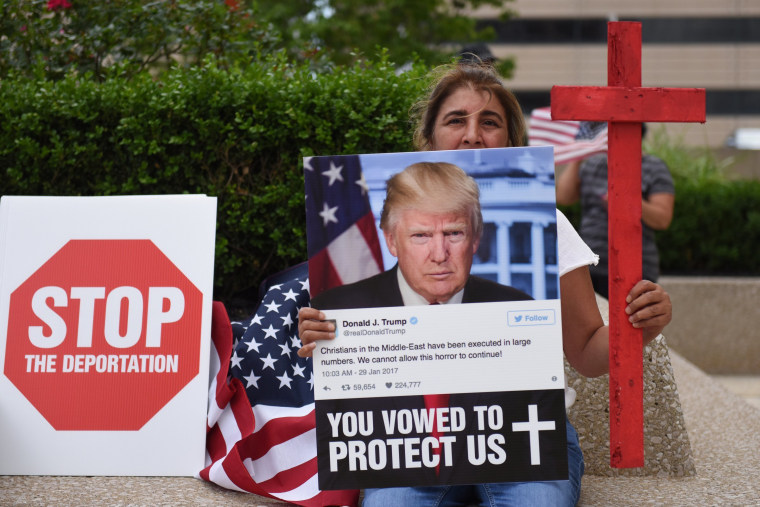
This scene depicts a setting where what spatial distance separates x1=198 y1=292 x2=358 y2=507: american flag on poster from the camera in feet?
9.63

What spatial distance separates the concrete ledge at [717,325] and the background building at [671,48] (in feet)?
104

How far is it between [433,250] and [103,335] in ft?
4.69

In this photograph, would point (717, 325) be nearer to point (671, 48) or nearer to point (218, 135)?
point (218, 135)

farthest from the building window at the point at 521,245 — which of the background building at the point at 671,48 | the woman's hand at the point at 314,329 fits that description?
the background building at the point at 671,48

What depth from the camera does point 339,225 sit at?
2504mm

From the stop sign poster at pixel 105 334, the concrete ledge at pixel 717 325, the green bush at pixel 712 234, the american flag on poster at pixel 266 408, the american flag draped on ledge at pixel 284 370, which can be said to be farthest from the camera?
the green bush at pixel 712 234

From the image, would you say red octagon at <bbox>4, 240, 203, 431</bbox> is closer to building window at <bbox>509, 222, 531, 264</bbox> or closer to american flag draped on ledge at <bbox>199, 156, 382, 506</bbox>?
american flag draped on ledge at <bbox>199, 156, 382, 506</bbox>

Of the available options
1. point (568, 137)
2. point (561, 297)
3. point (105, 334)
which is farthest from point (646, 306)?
point (568, 137)

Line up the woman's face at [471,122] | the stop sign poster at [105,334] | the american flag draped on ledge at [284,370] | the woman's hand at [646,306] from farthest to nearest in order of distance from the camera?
the stop sign poster at [105,334]
the woman's face at [471,122]
the american flag draped on ledge at [284,370]
the woman's hand at [646,306]

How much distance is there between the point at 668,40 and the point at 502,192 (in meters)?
40.1

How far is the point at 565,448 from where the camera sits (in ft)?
7.96

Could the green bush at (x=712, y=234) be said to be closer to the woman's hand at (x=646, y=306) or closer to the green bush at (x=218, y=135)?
the green bush at (x=218, y=135)

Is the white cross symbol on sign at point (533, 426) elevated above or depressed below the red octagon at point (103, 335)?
below

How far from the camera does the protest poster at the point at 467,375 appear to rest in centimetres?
241
